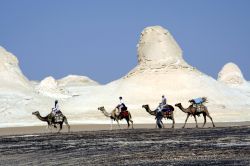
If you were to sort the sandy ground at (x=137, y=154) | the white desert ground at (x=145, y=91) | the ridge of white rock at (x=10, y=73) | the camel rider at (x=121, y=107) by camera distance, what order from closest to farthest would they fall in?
the sandy ground at (x=137, y=154) → the camel rider at (x=121, y=107) → the white desert ground at (x=145, y=91) → the ridge of white rock at (x=10, y=73)

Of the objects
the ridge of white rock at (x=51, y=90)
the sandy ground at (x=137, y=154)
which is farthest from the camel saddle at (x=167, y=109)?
the ridge of white rock at (x=51, y=90)

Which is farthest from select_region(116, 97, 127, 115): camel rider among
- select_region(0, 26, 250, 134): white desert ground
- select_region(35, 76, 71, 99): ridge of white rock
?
select_region(35, 76, 71, 99): ridge of white rock

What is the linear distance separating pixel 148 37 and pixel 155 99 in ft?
34.3

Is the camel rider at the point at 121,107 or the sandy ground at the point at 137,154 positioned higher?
the camel rider at the point at 121,107

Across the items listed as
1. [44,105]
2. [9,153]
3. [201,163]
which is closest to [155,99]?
[44,105]

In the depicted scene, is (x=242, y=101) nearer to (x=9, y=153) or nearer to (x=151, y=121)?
(x=151, y=121)

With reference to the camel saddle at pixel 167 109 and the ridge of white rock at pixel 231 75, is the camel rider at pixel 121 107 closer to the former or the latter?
the camel saddle at pixel 167 109

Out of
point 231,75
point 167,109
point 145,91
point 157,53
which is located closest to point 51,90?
point 157,53

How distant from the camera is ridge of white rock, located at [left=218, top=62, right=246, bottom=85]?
16145 cm

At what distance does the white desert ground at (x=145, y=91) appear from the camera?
66500 millimetres

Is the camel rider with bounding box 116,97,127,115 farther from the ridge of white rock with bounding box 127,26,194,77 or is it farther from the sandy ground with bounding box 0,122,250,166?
the ridge of white rock with bounding box 127,26,194,77

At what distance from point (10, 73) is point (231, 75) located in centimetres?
10085

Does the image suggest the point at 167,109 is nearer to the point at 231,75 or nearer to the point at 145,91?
the point at 145,91

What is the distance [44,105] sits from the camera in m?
68.6
